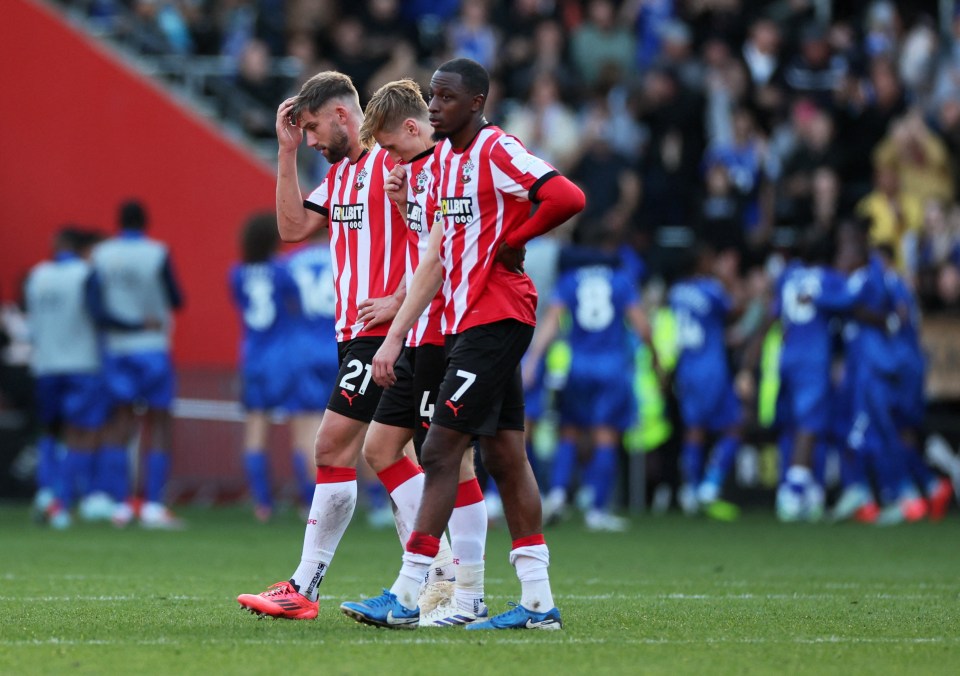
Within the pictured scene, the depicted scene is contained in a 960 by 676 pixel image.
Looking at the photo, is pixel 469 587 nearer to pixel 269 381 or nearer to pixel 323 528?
pixel 323 528

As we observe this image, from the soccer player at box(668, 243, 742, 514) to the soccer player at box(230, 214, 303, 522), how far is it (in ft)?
13.2

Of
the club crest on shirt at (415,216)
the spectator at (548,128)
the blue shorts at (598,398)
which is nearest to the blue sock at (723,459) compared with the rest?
the blue shorts at (598,398)

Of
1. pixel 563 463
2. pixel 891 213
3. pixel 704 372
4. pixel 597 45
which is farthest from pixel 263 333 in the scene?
pixel 597 45

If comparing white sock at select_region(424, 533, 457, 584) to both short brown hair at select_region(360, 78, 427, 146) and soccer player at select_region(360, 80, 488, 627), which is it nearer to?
soccer player at select_region(360, 80, 488, 627)

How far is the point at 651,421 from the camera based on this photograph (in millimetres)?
18203

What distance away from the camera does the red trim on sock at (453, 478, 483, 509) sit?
7.26 m

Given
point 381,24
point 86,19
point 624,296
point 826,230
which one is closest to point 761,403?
point 826,230

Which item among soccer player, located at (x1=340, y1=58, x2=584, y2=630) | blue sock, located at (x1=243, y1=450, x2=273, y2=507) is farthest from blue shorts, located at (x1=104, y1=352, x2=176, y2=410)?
soccer player, located at (x1=340, y1=58, x2=584, y2=630)

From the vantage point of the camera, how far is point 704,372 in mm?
16984

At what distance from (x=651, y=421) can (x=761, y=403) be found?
120 centimetres

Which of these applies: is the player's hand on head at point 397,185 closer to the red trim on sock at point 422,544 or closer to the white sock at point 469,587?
the red trim on sock at point 422,544

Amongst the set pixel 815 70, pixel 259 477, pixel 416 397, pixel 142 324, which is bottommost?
pixel 259 477

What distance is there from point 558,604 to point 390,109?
255 cm

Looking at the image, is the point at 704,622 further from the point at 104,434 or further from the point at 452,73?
the point at 104,434
